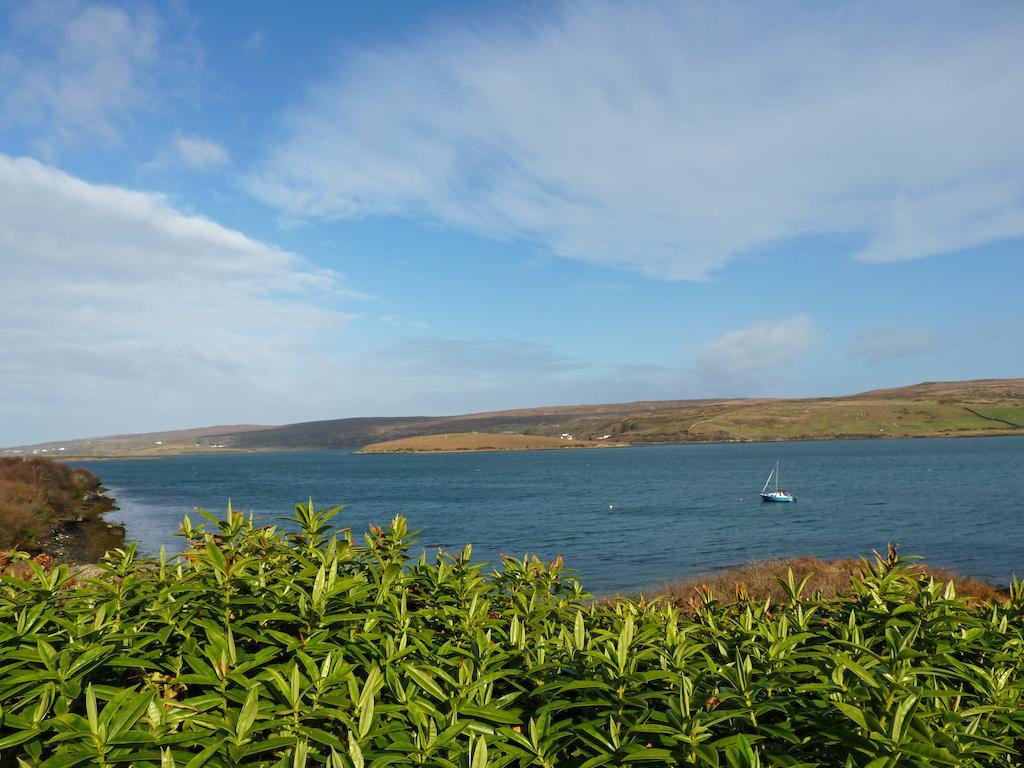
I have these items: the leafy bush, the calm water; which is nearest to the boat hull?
the calm water

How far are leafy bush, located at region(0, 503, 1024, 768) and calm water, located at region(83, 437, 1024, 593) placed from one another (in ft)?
26.9

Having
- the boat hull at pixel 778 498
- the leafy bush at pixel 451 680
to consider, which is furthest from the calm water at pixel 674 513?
the leafy bush at pixel 451 680

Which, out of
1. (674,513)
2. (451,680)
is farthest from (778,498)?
(451,680)

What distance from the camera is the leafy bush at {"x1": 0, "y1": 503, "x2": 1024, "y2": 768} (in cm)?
246

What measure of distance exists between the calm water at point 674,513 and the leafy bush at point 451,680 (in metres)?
8.21

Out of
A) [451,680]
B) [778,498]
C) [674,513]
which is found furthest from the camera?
[778,498]

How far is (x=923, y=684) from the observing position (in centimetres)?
318

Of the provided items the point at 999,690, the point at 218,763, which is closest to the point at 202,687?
the point at 218,763

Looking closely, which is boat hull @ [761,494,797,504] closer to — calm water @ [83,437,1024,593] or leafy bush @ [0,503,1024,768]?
calm water @ [83,437,1024,593]

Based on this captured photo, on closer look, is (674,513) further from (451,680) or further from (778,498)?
(451,680)

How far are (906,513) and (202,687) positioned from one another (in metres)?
60.0

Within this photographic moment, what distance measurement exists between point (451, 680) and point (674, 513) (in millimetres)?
55919

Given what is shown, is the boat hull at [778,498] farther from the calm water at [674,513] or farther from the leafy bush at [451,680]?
the leafy bush at [451,680]

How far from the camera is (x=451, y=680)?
2980 millimetres
